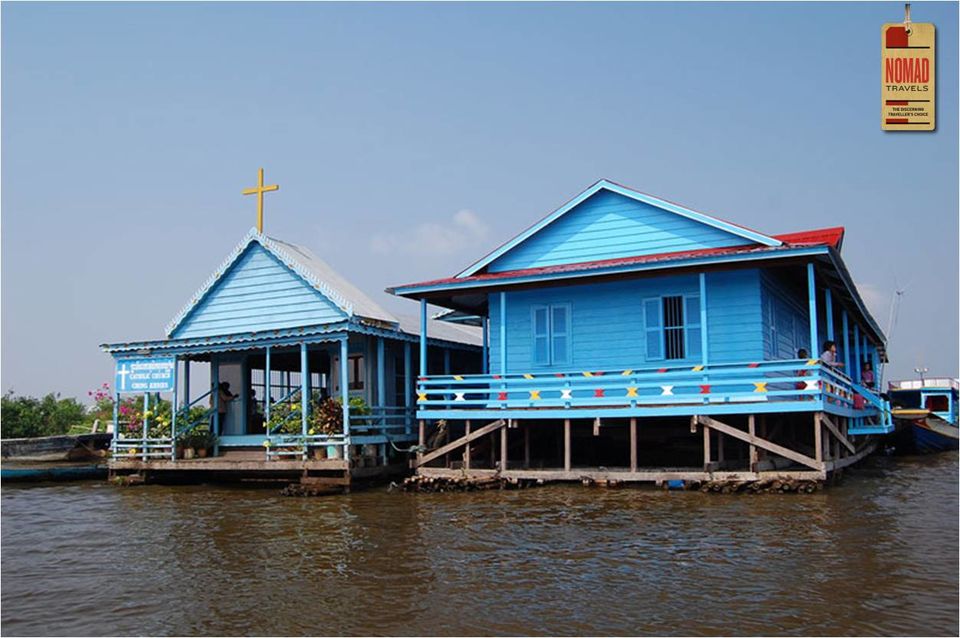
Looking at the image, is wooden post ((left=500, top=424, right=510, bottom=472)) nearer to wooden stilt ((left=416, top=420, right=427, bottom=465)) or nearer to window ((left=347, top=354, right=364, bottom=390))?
wooden stilt ((left=416, top=420, right=427, bottom=465))

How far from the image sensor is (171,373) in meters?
22.5

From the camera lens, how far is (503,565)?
1118 centimetres

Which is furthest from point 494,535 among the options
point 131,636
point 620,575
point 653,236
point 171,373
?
point 171,373

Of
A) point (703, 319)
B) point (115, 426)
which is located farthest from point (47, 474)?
point (703, 319)

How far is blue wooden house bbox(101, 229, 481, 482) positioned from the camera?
66.8ft

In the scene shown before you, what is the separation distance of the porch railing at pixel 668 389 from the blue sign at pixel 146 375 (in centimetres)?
684

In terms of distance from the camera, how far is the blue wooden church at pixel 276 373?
66.5 feet

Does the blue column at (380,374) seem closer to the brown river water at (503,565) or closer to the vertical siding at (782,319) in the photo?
the brown river water at (503,565)

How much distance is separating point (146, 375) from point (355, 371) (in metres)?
5.40

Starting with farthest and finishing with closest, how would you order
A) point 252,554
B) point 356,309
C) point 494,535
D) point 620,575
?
point 356,309, point 494,535, point 252,554, point 620,575

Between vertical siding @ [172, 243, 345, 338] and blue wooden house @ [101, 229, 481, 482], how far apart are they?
0.09 feet

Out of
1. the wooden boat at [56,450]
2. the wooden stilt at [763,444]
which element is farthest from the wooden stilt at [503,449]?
the wooden boat at [56,450]

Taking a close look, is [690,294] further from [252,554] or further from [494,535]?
[252,554]

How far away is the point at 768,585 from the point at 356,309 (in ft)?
46.3
